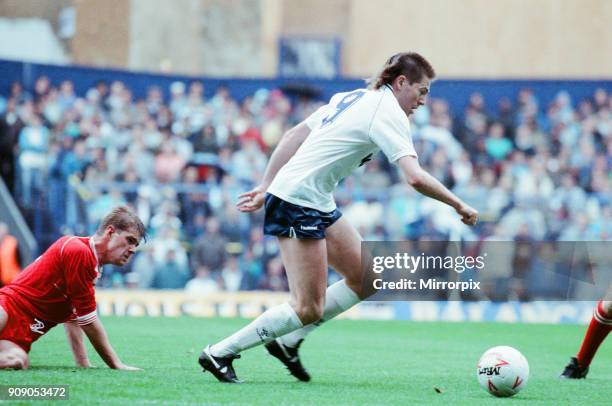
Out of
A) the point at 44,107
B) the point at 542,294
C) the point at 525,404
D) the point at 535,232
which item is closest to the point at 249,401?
the point at 525,404

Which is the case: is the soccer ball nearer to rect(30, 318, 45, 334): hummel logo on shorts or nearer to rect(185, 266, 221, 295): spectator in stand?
rect(30, 318, 45, 334): hummel logo on shorts

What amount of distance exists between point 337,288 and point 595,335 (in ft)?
7.32

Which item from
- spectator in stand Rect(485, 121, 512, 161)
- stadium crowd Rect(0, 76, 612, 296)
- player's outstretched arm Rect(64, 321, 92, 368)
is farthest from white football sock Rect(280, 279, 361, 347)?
spectator in stand Rect(485, 121, 512, 161)

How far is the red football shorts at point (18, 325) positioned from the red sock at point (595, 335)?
3967 millimetres

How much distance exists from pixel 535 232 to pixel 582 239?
28.4 inches

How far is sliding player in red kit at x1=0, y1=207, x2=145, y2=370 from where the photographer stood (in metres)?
6.61

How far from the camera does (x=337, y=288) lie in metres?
6.96

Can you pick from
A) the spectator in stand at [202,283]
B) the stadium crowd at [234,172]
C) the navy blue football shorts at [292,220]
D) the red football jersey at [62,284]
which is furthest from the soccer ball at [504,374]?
the spectator in stand at [202,283]

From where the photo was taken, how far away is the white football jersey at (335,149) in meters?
6.44

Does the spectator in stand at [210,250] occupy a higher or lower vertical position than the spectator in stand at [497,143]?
lower

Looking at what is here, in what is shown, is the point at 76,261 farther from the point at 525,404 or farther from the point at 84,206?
the point at 84,206

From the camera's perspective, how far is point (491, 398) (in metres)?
6.42

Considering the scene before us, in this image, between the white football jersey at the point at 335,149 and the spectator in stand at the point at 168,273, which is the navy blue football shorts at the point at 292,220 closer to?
the white football jersey at the point at 335,149

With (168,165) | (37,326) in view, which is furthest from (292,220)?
(168,165)
